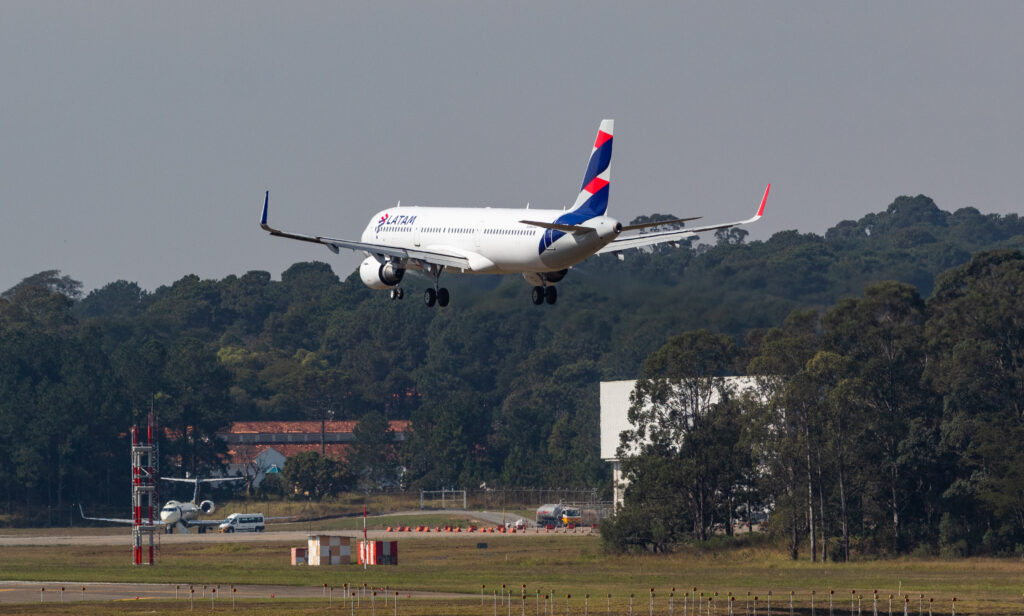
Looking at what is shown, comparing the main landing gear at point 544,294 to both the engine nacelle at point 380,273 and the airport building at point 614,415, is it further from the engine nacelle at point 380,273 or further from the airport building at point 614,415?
the airport building at point 614,415

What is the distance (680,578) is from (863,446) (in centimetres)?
2840

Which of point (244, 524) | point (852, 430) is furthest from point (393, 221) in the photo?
point (244, 524)

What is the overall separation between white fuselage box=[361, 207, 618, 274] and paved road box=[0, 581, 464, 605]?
20279 millimetres

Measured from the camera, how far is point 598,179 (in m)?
79.6

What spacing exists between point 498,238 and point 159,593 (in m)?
33.6

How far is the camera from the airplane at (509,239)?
3022 inches

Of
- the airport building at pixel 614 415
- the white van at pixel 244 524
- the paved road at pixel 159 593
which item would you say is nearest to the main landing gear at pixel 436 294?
the paved road at pixel 159 593

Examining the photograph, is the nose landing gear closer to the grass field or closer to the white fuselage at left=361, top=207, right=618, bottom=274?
the white fuselage at left=361, top=207, right=618, bottom=274

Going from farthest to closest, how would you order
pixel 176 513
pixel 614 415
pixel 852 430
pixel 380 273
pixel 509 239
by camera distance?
pixel 176 513 < pixel 614 415 < pixel 852 430 < pixel 380 273 < pixel 509 239

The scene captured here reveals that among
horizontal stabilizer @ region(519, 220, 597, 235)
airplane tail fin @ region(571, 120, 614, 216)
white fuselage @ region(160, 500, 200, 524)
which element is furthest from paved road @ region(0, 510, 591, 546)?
horizontal stabilizer @ region(519, 220, 597, 235)

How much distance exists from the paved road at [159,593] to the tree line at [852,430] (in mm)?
42036

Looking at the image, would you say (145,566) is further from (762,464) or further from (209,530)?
(209,530)

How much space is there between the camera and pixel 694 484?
448 ft

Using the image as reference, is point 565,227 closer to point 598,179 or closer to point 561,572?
point 598,179
